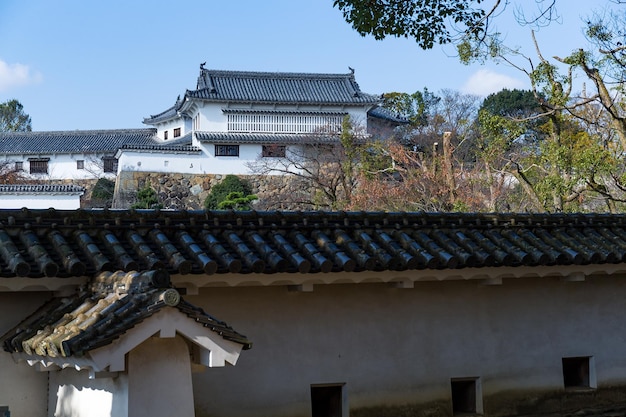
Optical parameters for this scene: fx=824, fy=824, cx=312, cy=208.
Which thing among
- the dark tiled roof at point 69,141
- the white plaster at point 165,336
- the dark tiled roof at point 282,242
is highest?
the dark tiled roof at point 69,141

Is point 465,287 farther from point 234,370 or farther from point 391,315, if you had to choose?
point 234,370

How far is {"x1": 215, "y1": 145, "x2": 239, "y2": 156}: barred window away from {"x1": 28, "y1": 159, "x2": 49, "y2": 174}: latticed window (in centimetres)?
1371

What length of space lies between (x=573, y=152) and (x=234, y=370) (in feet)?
36.1

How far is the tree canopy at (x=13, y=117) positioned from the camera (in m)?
68.0

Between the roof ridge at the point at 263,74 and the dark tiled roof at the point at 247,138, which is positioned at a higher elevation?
the roof ridge at the point at 263,74

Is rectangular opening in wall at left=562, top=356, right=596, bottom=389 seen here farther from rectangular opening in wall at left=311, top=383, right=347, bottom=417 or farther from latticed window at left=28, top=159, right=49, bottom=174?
latticed window at left=28, top=159, right=49, bottom=174

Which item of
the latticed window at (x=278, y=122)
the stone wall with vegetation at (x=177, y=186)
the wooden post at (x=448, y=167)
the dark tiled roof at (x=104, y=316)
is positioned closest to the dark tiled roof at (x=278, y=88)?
the latticed window at (x=278, y=122)

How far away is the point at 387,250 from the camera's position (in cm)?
801

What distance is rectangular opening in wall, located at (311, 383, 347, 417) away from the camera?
8.35m

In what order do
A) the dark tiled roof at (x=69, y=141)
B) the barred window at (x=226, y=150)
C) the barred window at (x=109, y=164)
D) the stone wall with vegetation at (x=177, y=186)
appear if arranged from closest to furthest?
1. the stone wall with vegetation at (x=177, y=186)
2. the barred window at (x=226, y=150)
3. the barred window at (x=109, y=164)
4. the dark tiled roof at (x=69, y=141)

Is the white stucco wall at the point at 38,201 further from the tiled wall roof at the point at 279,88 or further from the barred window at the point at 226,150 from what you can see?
the tiled wall roof at the point at 279,88

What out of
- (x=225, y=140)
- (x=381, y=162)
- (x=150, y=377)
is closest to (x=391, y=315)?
(x=150, y=377)

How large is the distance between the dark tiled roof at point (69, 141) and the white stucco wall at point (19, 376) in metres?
45.2

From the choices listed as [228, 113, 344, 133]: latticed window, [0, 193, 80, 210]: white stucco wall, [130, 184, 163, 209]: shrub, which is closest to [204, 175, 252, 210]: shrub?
[130, 184, 163, 209]: shrub
